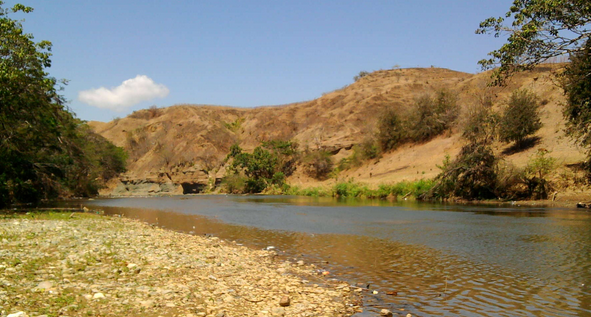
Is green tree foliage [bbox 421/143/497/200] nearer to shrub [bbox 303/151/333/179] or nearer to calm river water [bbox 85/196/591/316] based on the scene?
calm river water [bbox 85/196/591/316]

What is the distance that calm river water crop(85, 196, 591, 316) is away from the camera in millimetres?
7680

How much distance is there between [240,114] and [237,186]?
50.9 metres

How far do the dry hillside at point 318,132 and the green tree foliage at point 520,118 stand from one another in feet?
4.23

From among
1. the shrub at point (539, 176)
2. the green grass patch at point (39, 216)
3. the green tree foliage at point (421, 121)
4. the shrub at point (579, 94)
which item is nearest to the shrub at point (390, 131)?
the green tree foliage at point (421, 121)

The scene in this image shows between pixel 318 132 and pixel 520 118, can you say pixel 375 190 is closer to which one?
pixel 520 118

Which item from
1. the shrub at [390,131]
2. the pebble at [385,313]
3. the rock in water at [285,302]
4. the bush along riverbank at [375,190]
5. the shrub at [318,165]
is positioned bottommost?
the pebble at [385,313]

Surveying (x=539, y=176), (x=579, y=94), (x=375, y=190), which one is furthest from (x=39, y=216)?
(x=539, y=176)

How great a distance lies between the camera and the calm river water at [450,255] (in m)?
7.68

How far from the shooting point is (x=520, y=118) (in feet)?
117

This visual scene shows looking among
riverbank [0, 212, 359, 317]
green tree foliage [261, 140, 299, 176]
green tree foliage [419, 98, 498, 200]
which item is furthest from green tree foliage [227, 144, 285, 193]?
riverbank [0, 212, 359, 317]

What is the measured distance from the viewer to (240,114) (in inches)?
4380

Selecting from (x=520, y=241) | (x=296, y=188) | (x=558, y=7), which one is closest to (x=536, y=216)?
(x=520, y=241)

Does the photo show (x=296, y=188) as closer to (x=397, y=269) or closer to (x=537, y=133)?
(x=537, y=133)

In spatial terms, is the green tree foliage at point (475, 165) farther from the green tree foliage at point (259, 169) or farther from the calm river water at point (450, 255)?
the green tree foliage at point (259, 169)
